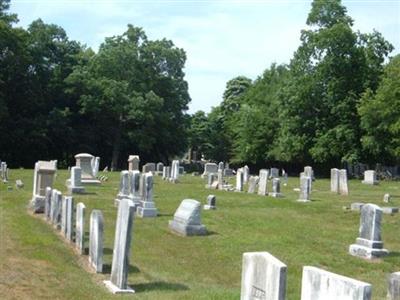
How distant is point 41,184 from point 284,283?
53.9ft

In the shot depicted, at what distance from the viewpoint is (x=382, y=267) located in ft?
44.8

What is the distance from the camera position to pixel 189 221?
16.6 metres

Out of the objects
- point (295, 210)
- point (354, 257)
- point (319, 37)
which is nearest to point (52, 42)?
point (319, 37)

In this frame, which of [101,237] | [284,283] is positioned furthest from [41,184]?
[284,283]

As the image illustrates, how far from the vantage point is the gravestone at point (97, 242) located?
1173cm

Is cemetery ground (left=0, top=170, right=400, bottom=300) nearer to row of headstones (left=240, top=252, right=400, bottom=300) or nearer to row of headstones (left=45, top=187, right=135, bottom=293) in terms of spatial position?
row of headstones (left=45, top=187, right=135, bottom=293)

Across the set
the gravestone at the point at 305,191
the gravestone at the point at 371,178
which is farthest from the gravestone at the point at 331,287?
the gravestone at the point at 371,178

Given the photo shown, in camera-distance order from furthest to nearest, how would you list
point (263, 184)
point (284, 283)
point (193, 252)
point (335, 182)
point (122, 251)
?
point (335, 182)
point (263, 184)
point (193, 252)
point (122, 251)
point (284, 283)

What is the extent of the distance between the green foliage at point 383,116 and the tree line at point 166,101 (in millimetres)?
87

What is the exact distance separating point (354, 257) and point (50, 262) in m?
6.63

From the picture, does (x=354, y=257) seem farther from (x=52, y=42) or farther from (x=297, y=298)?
(x=52, y=42)

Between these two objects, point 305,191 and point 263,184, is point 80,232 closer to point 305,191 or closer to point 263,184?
point 305,191

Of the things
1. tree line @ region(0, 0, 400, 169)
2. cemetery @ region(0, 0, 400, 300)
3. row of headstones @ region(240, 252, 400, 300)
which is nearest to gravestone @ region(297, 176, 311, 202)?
cemetery @ region(0, 0, 400, 300)

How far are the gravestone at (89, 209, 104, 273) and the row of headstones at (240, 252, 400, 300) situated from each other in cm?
546
